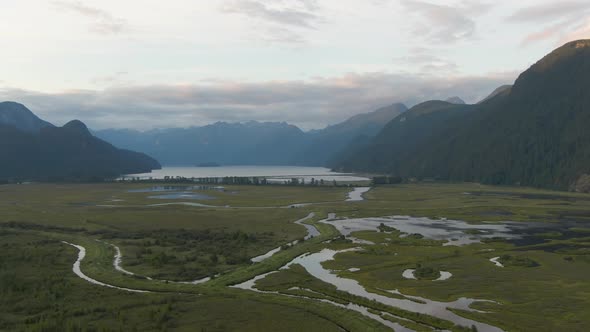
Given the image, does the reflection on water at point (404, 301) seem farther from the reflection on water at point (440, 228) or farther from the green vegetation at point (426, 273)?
the reflection on water at point (440, 228)

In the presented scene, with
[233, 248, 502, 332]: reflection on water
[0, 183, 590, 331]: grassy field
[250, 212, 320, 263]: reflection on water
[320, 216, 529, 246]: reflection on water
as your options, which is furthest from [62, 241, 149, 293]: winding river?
[320, 216, 529, 246]: reflection on water

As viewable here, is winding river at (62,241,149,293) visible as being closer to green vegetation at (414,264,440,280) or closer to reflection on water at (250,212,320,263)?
reflection on water at (250,212,320,263)

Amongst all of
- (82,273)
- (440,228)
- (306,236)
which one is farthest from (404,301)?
(440,228)

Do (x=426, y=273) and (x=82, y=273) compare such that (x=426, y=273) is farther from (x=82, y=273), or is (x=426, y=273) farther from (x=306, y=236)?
(x=82, y=273)

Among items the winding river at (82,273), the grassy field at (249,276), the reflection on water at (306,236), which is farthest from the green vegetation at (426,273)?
the winding river at (82,273)

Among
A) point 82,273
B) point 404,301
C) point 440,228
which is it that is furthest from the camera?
point 440,228

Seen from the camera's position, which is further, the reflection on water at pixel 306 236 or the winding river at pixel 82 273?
the reflection on water at pixel 306 236

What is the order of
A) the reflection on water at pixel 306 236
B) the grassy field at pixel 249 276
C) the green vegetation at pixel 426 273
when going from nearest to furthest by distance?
1. the grassy field at pixel 249 276
2. the green vegetation at pixel 426 273
3. the reflection on water at pixel 306 236

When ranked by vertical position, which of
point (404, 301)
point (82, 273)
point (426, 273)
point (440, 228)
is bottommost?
point (404, 301)
